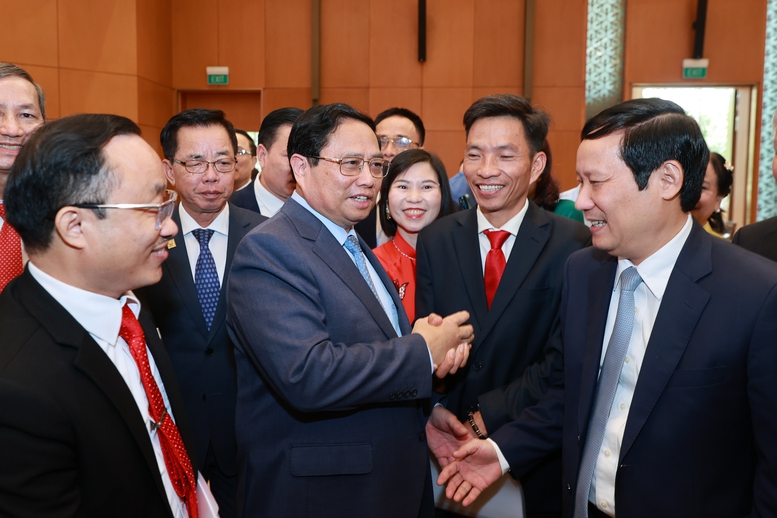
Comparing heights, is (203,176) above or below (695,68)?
below

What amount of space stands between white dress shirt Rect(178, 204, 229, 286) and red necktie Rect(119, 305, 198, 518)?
1325mm

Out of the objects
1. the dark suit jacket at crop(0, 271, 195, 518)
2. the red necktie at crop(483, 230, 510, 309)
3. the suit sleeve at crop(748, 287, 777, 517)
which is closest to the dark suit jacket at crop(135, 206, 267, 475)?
the red necktie at crop(483, 230, 510, 309)

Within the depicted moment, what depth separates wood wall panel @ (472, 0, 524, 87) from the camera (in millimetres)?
8406

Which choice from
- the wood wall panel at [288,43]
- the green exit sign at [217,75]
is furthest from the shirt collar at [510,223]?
the green exit sign at [217,75]

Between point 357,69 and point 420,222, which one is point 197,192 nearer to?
point 420,222

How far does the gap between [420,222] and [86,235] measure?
211cm

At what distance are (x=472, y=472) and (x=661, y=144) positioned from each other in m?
1.27

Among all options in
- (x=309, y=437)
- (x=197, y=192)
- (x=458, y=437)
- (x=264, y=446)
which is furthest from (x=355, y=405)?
(x=197, y=192)

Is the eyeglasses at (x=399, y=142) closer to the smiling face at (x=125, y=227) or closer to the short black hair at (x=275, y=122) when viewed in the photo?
the short black hair at (x=275, y=122)

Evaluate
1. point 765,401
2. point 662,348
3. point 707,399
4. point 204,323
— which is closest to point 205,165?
point 204,323

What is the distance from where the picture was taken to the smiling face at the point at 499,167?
8.67ft

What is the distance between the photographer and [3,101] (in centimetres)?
241

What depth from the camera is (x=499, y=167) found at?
8.71 feet

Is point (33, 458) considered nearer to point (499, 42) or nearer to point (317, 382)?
point (317, 382)
